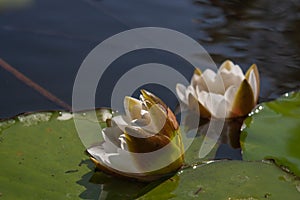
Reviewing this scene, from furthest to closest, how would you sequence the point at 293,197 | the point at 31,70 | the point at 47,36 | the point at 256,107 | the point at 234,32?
the point at 234,32 < the point at 47,36 < the point at 31,70 < the point at 256,107 < the point at 293,197

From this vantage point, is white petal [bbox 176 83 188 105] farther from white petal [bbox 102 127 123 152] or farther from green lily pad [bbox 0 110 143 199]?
white petal [bbox 102 127 123 152]

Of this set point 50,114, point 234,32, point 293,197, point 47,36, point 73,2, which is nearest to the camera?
point 293,197

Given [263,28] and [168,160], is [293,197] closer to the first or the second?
[168,160]

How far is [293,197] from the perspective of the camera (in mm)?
915

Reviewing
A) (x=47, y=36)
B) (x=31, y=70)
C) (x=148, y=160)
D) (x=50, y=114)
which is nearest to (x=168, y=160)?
(x=148, y=160)

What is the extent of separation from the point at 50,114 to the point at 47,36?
2.32ft

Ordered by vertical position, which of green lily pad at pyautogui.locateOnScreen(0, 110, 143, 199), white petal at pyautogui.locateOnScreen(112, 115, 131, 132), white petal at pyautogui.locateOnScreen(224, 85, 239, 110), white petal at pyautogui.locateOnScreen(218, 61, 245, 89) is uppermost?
white petal at pyautogui.locateOnScreen(112, 115, 131, 132)

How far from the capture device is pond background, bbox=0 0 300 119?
1.53 m

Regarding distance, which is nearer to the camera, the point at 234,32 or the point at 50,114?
the point at 50,114

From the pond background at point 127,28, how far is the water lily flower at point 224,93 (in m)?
0.14

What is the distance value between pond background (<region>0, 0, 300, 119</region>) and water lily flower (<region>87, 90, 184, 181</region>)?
0.44 metres

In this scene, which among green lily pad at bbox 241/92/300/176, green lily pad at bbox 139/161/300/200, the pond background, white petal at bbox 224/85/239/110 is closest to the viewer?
green lily pad at bbox 139/161/300/200

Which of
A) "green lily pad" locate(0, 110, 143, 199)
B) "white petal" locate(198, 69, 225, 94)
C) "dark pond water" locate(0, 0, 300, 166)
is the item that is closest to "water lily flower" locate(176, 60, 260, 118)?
"white petal" locate(198, 69, 225, 94)

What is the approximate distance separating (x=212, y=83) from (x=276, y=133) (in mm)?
219
